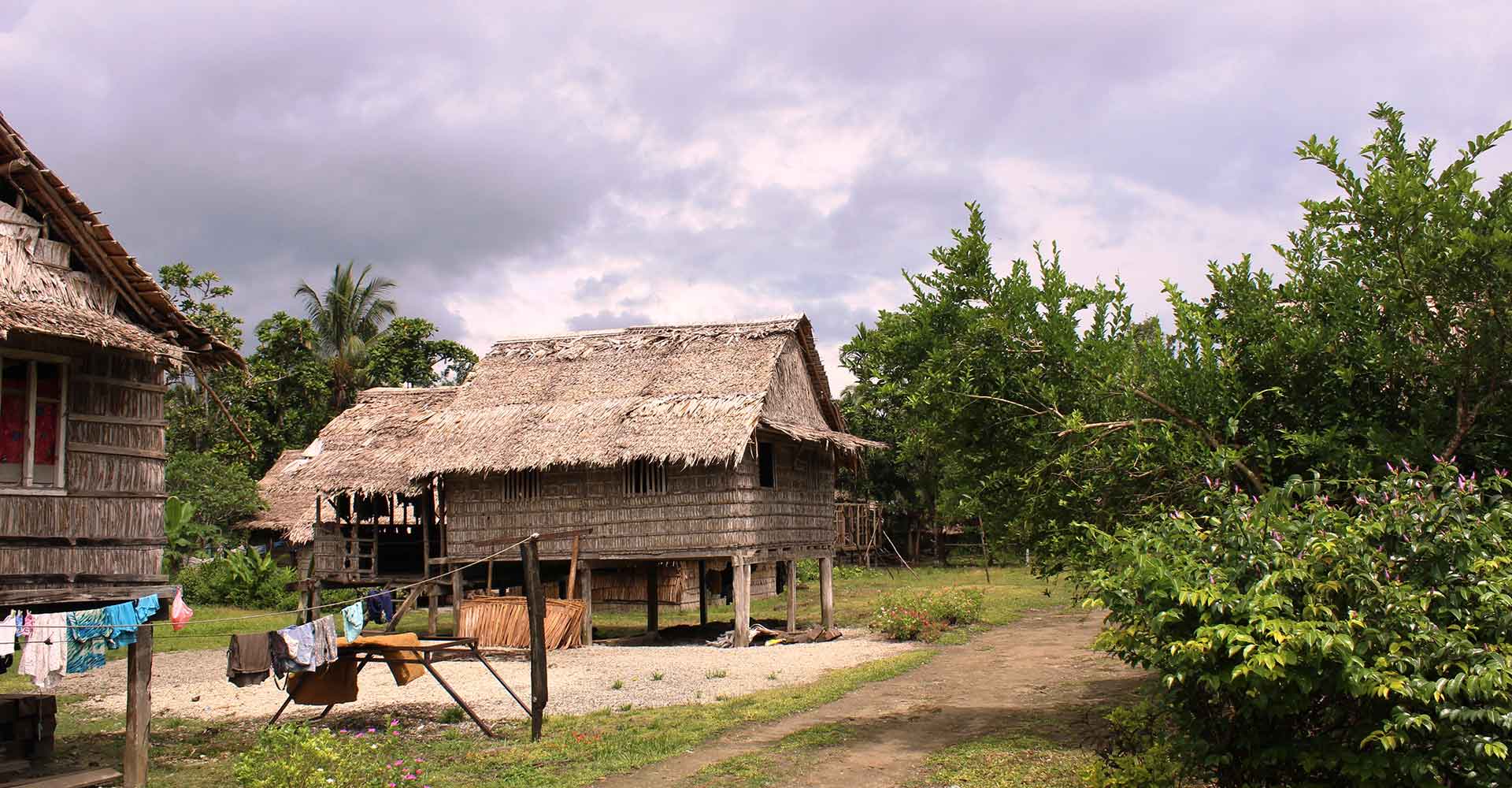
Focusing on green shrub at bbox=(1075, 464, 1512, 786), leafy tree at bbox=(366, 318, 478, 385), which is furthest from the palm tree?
green shrub at bbox=(1075, 464, 1512, 786)

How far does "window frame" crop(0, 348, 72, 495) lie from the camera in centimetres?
957

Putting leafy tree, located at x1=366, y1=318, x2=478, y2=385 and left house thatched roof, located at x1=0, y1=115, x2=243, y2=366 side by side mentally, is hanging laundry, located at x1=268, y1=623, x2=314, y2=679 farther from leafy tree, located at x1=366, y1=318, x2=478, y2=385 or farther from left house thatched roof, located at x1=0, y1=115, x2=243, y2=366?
leafy tree, located at x1=366, y1=318, x2=478, y2=385

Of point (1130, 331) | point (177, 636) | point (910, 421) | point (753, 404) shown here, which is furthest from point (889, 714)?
point (177, 636)

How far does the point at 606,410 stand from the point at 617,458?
181 centimetres

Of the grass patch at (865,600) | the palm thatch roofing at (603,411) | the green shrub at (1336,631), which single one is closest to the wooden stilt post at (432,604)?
the palm thatch roofing at (603,411)

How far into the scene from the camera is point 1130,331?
995 centimetres

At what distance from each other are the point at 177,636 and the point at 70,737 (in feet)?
35.8

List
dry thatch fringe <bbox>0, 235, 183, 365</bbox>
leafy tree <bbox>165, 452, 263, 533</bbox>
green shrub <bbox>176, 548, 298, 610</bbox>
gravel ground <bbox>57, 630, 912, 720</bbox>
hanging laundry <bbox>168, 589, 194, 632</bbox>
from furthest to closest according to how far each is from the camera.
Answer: leafy tree <bbox>165, 452, 263, 533</bbox>, green shrub <bbox>176, 548, 298, 610</bbox>, gravel ground <bbox>57, 630, 912, 720</bbox>, hanging laundry <bbox>168, 589, 194, 632</bbox>, dry thatch fringe <bbox>0, 235, 183, 365</bbox>

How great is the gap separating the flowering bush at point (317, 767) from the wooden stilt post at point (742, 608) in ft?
33.1

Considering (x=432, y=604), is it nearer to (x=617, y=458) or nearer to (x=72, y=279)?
(x=617, y=458)

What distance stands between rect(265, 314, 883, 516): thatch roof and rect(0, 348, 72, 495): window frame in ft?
33.8

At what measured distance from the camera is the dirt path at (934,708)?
9.38 m

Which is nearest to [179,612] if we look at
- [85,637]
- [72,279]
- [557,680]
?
[85,637]

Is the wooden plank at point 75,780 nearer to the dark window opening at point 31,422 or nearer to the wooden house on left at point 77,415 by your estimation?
the wooden house on left at point 77,415
